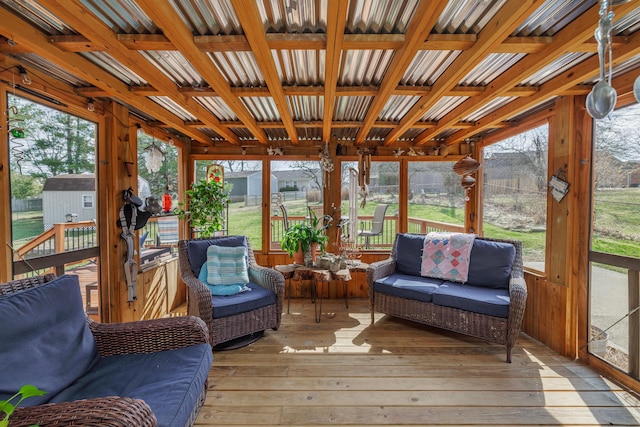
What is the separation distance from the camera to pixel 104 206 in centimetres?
259

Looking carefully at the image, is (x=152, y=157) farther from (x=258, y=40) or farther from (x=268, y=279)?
(x=258, y=40)

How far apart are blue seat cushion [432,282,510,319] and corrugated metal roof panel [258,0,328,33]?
250 centimetres

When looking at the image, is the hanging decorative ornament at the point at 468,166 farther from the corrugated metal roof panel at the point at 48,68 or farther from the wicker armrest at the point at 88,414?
the corrugated metal roof panel at the point at 48,68

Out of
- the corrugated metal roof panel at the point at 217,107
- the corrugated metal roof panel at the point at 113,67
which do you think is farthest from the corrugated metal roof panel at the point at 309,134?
the corrugated metal roof panel at the point at 113,67

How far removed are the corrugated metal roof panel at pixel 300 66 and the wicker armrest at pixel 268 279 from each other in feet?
6.01

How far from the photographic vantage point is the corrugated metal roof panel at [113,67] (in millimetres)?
1798

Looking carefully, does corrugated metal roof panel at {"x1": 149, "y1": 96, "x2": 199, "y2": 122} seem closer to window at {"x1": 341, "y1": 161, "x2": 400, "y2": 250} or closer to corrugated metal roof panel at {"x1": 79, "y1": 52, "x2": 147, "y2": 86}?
corrugated metal roof panel at {"x1": 79, "y1": 52, "x2": 147, "y2": 86}

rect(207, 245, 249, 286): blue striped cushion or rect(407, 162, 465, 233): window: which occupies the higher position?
rect(407, 162, 465, 233): window

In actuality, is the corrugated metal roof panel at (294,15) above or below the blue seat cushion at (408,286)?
above

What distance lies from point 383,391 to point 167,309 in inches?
111

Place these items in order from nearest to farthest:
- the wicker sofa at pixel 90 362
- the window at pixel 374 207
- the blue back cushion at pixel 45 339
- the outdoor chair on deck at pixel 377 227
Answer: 1. the wicker sofa at pixel 90 362
2. the blue back cushion at pixel 45 339
3. the window at pixel 374 207
4. the outdoor chair on deck at pixel 377 227

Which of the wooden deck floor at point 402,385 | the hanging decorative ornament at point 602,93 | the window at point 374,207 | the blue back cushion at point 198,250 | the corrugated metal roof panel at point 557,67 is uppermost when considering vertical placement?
the corrugated metal roof panel at point 557,67

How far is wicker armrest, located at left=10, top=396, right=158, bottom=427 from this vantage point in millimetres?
941

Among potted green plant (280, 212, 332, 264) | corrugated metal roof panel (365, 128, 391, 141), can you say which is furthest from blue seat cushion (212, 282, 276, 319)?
corrugated metal roof panel (365, 128, 391, 141)
